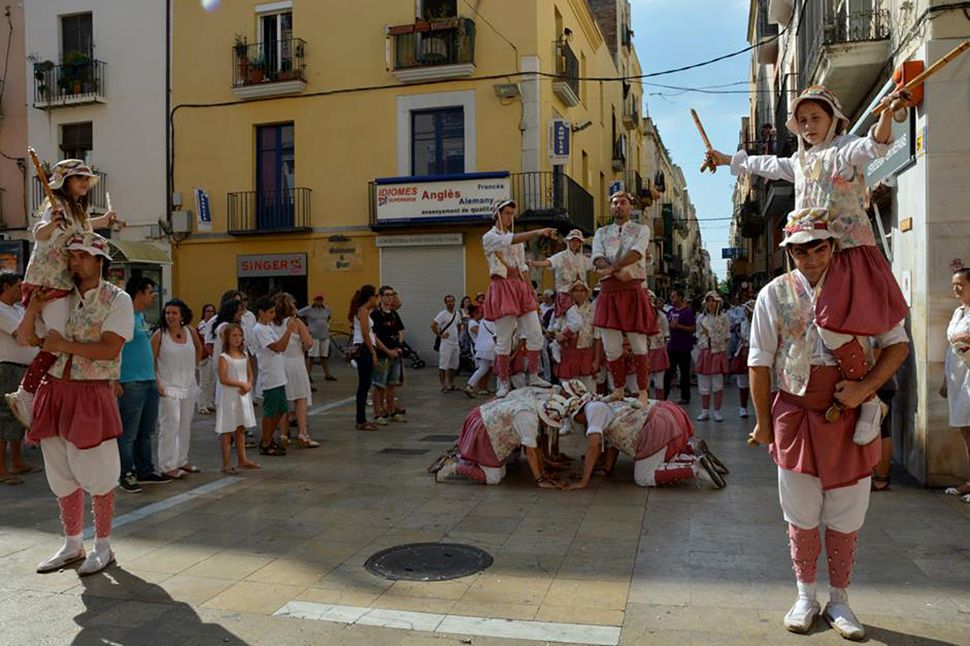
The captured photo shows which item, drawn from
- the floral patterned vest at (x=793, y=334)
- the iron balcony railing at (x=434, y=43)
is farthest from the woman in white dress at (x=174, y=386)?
the iron balcony railing at (x=434, y=43)

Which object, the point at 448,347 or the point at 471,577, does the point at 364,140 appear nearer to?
the point at 448,347

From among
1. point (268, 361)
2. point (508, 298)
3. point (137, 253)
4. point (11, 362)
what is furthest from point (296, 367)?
point (137, 253)

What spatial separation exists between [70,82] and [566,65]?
14707 millimetres

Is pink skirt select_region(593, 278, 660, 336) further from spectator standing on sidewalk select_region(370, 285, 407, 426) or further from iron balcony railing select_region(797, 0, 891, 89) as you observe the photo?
spectator standing on sidewalk select_region(370, 285, 407, 426)

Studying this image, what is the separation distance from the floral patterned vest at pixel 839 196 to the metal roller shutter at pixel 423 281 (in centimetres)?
1582

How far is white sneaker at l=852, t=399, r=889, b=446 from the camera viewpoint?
146 inches

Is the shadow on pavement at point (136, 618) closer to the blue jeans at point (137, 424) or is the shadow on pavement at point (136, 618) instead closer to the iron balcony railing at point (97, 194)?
the blue jeans at point (137, 424)

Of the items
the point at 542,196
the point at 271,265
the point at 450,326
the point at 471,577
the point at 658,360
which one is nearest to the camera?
the point at 471,577

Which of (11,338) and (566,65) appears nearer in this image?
(11,338)

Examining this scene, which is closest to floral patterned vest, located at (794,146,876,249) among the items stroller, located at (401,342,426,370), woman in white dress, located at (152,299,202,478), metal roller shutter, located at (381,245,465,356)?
woman in white dress, located at (152,299,202,478)

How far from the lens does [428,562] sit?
5.07 meters

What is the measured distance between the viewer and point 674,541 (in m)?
5.43

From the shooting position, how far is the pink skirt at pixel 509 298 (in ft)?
27.4

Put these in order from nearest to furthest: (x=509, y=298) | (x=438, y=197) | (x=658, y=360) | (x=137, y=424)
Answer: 1. (x=137, y=424)
2. (x=509, y=298)
3. (x=658, y=360)
4. (x=438, y=197)
